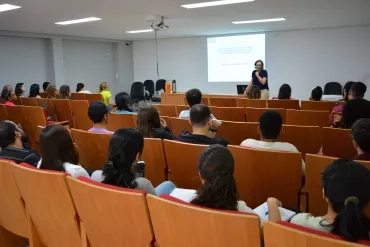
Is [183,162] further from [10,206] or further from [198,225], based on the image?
[198,225]

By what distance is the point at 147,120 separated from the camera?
121 inches

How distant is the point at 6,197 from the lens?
6.84 ft

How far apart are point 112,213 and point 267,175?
1.24 meters

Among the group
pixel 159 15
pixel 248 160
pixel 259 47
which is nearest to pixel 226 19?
pixel 159 15

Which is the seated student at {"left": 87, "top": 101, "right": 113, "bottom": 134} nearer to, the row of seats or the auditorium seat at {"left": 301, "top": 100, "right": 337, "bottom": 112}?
the row of seats

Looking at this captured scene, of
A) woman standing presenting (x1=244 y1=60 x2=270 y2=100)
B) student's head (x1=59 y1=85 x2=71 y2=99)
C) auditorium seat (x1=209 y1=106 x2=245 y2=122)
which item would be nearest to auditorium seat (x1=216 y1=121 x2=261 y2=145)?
auditorium seat (x1=209 y1=106 x2=245 y2=122)

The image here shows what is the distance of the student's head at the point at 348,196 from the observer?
3.80 ft

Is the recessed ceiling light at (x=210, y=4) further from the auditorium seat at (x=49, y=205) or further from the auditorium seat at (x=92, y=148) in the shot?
the auditorium seat at (x=49, y=205)

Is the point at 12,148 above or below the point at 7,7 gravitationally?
below

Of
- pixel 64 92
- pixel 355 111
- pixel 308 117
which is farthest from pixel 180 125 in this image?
pixel 64 92

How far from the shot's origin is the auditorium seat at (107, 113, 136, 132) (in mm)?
4184

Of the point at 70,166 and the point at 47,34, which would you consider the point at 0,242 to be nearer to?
the point at 70,166

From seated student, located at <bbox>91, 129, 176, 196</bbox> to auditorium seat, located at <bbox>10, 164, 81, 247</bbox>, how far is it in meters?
0.24

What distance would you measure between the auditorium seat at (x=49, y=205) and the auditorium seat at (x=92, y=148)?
1083 mm
